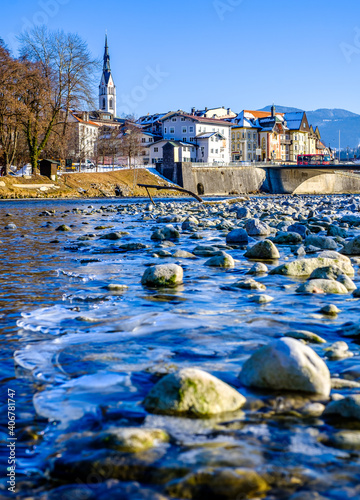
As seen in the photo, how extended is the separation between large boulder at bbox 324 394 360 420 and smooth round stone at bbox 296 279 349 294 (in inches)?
122

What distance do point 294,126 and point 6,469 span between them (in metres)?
128

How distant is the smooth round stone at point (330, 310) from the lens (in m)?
4.75

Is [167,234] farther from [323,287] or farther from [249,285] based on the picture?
[323,287]

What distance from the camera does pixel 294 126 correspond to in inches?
4877

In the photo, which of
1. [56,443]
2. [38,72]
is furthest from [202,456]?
[38,72]

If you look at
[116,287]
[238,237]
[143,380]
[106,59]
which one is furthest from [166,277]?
[106,59]

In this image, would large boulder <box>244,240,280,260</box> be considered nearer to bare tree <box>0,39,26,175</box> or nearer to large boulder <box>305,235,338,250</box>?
large boulder <box>305,235,338,250</box>

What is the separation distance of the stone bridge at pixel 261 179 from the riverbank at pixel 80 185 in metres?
3.79

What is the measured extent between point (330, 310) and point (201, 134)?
9326 cm

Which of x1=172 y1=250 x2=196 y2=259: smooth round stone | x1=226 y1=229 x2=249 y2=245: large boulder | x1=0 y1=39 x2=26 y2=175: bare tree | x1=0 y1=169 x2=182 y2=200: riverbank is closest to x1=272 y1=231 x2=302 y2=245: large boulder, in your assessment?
x1=226 y1=229 x2=249 y2=245: large boulder

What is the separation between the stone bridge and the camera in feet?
237

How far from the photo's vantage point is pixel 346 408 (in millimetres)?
2561

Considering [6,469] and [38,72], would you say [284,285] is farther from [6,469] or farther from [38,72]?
[38,72]

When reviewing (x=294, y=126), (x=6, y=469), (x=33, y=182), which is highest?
(x=294, y=126)
